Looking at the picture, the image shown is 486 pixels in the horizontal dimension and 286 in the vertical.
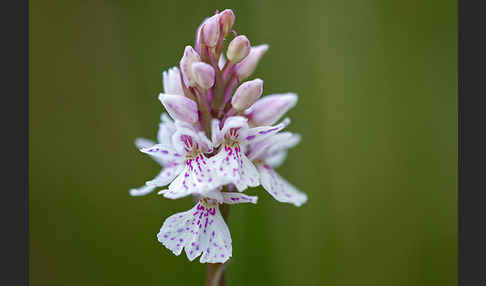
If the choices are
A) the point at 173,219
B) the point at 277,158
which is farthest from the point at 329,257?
the point at 173,219

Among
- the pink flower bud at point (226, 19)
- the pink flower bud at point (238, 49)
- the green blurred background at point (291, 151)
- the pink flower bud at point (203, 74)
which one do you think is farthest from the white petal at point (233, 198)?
the green blurred background at point (291, 151)

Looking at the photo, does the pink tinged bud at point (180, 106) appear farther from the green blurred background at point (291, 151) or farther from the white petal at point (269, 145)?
the green blurred background at point (291, 151)

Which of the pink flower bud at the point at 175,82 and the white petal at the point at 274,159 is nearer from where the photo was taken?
the pink flower bud at the point at 175,82

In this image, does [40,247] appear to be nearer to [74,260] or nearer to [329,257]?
[74,260]

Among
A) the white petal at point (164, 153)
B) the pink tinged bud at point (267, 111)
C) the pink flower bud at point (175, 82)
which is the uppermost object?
the pink flower bud at point (175, 82)

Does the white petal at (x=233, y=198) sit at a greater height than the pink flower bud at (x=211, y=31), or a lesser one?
lesser

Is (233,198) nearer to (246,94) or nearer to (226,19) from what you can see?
(246,94)

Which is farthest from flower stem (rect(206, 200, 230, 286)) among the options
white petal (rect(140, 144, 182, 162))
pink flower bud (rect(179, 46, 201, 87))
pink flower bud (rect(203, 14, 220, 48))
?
pink flower bud (rect(203, 14, 220, 48))
